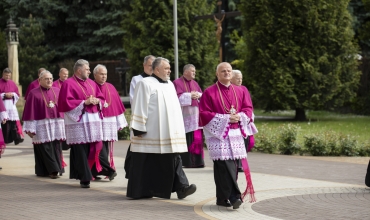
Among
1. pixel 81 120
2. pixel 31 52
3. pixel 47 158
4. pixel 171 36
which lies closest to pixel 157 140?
pixel 81 120

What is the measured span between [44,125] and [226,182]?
5.13 m

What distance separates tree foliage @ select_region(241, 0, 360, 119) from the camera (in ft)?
93.9

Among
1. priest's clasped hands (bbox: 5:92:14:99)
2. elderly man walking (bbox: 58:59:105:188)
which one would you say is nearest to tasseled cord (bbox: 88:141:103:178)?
elderly man walking (bbox: 58:59:105:188)

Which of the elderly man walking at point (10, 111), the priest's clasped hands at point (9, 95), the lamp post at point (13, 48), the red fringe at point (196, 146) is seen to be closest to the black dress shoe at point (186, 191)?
the red fringe at point (196, 146)

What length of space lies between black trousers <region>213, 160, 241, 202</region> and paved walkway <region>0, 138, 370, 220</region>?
0.20m

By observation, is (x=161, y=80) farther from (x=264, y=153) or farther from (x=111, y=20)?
(x=111, y=20)

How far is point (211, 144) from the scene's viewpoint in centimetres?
1107

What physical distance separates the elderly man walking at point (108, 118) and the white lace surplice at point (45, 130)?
40.8 inches

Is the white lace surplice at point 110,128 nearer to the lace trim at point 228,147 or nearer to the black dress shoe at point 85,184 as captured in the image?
the black dress shoe at point 85,184

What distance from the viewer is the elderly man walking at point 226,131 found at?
10883 millimetres

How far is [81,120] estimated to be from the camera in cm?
1349

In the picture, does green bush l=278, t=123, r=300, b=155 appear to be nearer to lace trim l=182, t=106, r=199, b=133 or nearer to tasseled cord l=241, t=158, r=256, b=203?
lace trim l=182, t=106, r=199, b=133

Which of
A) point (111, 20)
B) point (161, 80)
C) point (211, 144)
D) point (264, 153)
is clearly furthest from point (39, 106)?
point (111, 20)

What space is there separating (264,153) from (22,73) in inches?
1128
